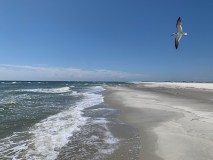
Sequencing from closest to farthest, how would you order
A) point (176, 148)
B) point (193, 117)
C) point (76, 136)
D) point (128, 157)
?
point (128, 157), point (176, 148), point (76, 136), point (193, 117)

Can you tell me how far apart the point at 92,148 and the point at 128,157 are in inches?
60.7

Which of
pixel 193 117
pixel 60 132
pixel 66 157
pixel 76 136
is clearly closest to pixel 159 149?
pixel 66 157

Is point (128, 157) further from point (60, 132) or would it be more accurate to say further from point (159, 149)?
point (60, 132)

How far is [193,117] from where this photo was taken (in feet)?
46.4

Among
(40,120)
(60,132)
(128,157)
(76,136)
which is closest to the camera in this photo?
(128,157)

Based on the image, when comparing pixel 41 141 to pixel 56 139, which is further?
pixel 56 139

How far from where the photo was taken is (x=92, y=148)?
360 inches

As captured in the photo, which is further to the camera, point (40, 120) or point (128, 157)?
point (40, 120)

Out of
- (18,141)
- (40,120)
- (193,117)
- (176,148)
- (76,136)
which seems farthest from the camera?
(40,120)

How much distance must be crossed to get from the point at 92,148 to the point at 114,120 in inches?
228

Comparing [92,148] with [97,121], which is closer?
[92,148]

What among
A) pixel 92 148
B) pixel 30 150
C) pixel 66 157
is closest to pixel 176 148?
pixel 92 148

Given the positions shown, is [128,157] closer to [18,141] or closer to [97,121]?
[18,141]

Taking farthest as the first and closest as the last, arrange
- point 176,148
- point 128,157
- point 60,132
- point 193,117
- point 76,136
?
1. point 193,117
2. point 60,132
3. point 76,136
4. point 176,148
5. point 128,157
